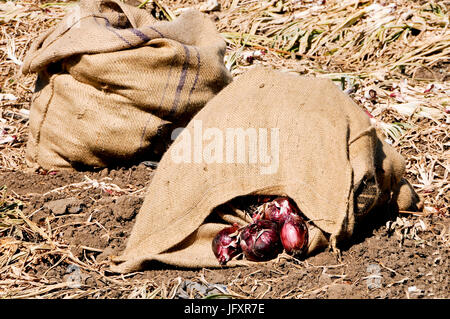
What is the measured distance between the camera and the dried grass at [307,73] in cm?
262

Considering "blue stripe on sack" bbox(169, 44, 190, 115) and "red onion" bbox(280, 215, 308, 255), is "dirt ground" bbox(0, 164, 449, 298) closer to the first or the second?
"red onion" bbox(280, 215, 308, 255)

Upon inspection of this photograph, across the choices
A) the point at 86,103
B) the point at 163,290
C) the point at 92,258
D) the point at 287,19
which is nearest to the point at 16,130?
the point at 86,103

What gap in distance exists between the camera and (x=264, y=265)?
2.60m

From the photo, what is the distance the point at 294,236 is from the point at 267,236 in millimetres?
124

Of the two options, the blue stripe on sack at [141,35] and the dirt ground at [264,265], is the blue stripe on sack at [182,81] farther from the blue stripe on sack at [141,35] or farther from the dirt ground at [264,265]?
the dirt ground at [264,265]

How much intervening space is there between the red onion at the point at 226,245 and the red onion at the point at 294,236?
0.69 feet

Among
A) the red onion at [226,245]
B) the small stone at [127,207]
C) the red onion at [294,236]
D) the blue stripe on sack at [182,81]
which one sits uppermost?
the blue stripe on sack at [182,81]

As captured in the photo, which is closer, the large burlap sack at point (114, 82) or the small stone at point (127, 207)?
the small stone at point (127, 207)

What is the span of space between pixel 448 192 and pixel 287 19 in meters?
2.52

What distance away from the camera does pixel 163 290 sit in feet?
8.05

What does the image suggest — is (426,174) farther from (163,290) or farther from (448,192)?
(163,290)

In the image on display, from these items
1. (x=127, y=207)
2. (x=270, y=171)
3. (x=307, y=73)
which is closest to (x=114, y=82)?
(x=127, y=207)

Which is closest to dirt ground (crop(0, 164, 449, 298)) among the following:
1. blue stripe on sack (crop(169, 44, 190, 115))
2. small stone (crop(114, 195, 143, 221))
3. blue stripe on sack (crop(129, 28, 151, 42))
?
small stone (crop(114, 195, 143, 221))

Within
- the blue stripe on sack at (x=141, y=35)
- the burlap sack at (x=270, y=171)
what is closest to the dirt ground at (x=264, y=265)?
the burlap sack at (x=270, y=171)
